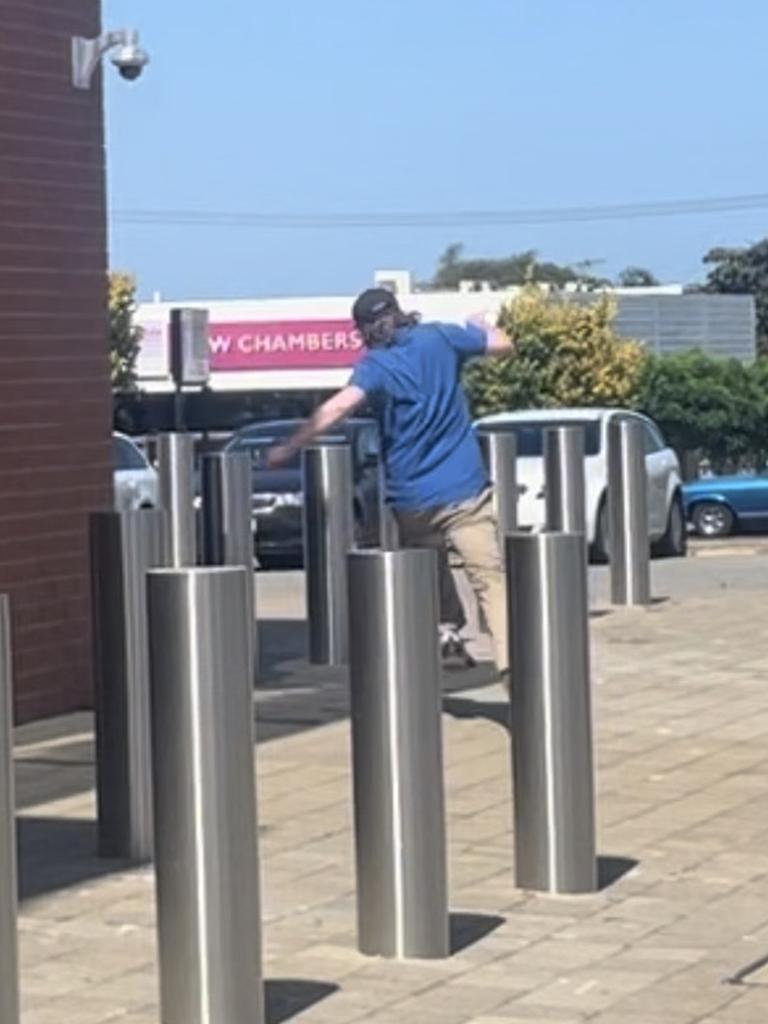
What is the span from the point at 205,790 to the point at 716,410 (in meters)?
43.5

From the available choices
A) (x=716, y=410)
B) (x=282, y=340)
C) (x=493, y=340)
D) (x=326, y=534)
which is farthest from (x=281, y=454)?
(x=282, y=340)

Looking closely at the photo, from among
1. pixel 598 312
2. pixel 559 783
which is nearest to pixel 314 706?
pixel 559 783

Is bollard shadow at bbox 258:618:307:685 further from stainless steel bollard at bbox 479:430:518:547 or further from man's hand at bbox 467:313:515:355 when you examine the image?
man's hand at bbox 467:313:515:355

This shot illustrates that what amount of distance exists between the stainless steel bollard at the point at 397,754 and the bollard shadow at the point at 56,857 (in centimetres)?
131

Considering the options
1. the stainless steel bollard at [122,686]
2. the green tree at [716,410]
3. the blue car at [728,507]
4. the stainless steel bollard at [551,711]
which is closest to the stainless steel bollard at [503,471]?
the stainless steel bollard at [122,686]

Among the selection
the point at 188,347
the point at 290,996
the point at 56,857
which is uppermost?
the point at 188,347

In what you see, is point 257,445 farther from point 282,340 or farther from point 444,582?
point 282,340

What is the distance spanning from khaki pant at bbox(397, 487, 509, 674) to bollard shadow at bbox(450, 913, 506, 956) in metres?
2.96

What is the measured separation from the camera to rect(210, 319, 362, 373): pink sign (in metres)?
57.6

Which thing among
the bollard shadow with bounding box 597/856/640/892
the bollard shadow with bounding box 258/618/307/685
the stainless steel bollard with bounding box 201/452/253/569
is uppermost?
the stainless steel bollard with bounding box 201/452/253/569

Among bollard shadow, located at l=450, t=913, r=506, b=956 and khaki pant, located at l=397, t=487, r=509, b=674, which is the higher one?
khaki pant, located at l=397, t=487, r=509, b=674

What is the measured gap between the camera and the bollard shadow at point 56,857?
810 centimetres

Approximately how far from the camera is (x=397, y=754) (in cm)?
701

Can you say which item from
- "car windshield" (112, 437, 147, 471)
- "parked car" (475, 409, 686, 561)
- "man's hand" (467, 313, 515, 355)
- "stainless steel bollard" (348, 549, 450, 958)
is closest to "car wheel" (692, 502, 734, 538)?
"parked car" (475, 409, 686, 561)
